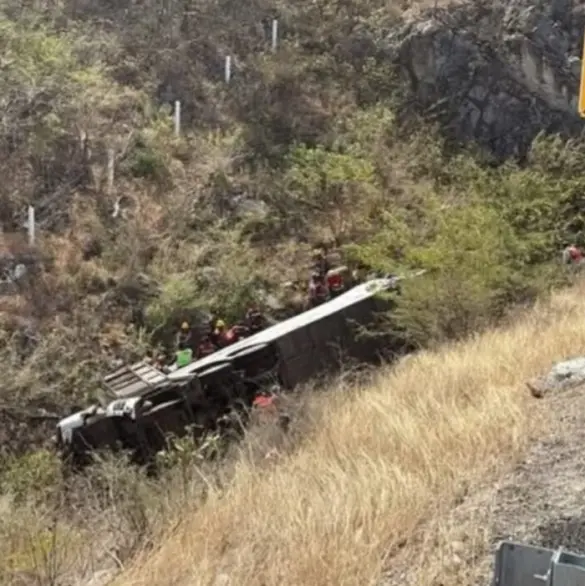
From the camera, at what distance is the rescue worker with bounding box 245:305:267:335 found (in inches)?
418

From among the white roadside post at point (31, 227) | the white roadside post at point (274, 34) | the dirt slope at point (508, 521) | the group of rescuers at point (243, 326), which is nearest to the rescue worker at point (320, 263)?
the group of rescuers at point (243, 326)

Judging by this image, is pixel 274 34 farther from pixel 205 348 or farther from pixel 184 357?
pixel 184 357

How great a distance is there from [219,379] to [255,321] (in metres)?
2.35

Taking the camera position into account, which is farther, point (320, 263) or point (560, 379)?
point (320, 263)

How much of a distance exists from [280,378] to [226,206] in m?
5.30

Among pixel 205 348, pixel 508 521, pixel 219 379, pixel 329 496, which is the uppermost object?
pixel 508 521

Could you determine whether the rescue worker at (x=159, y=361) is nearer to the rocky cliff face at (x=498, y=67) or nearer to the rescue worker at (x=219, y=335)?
the rescue worker at (x=219, y=335)

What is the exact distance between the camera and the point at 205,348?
400 inches

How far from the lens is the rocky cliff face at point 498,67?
15.7 metres

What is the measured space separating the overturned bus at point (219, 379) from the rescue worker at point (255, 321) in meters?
0.94

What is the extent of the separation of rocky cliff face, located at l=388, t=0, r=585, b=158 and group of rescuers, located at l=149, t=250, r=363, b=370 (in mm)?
5280

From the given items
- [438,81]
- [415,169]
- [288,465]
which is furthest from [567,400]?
[438,81]

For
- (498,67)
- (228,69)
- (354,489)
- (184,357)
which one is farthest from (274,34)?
(354,489)

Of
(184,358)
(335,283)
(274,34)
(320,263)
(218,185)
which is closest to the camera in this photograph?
(184,358)
